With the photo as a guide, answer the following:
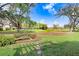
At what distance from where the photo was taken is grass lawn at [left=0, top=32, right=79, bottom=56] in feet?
8.13

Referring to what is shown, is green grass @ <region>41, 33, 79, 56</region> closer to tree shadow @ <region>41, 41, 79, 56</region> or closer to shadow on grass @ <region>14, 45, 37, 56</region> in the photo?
tree shadow @ <region>41, 41, 79, 56</region>

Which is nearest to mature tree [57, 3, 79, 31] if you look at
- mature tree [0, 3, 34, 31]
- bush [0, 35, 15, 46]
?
mature tree [0, 3, 34, 31]

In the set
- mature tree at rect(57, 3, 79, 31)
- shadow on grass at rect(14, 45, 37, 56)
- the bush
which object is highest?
mature tree at rect(57, 3, 79, 31)

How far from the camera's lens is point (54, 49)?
249 cm

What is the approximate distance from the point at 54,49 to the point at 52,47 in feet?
0.11

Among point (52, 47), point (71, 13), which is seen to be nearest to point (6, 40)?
point (52, 47)

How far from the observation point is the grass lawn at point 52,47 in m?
2.48

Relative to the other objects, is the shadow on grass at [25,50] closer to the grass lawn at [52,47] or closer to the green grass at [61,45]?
the grass lawn at [52,47]

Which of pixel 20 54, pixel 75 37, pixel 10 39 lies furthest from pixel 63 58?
pixel 10 39

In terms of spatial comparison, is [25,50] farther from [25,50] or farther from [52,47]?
[52,47]

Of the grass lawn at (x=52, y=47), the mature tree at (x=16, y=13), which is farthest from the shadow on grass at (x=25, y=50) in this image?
the mature tree at (x=16, y=13)

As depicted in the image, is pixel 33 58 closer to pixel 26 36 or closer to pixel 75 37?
pixel 26 36

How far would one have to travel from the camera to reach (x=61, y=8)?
8.18ft

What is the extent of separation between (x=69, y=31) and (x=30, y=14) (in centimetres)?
47
